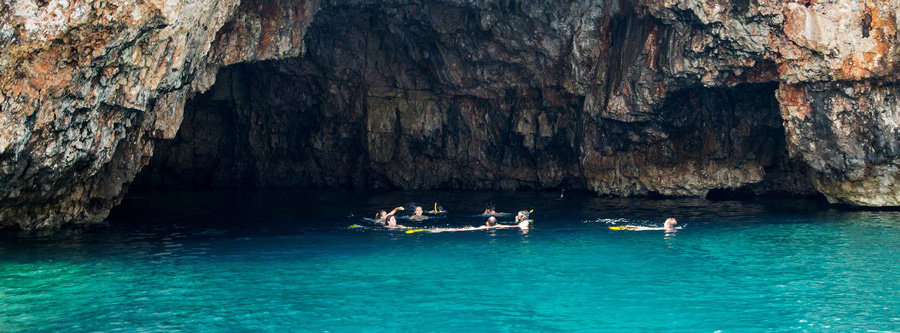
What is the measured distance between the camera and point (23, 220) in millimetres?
25953

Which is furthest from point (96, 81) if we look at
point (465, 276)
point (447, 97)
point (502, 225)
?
point (447, 97)

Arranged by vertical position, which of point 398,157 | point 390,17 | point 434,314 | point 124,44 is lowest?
point 434,314

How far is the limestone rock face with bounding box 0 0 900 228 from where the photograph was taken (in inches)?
821

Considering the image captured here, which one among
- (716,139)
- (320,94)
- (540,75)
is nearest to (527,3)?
(540,75)

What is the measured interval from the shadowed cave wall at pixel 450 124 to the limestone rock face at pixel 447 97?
108 mm

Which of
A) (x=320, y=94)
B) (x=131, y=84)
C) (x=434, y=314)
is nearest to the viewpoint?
(x=434, y=314)

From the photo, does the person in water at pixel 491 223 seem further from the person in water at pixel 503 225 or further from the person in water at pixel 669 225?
the person in water at pixel 669 225

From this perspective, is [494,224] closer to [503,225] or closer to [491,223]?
[491,223]

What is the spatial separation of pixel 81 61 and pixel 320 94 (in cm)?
2381

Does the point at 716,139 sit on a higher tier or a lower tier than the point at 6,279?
higher

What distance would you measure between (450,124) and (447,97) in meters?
1.73

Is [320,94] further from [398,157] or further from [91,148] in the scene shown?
[91,148]

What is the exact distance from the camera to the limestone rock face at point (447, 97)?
20.8m

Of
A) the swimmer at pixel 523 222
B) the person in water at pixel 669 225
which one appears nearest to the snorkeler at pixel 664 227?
the person in water at pixel 669 225
